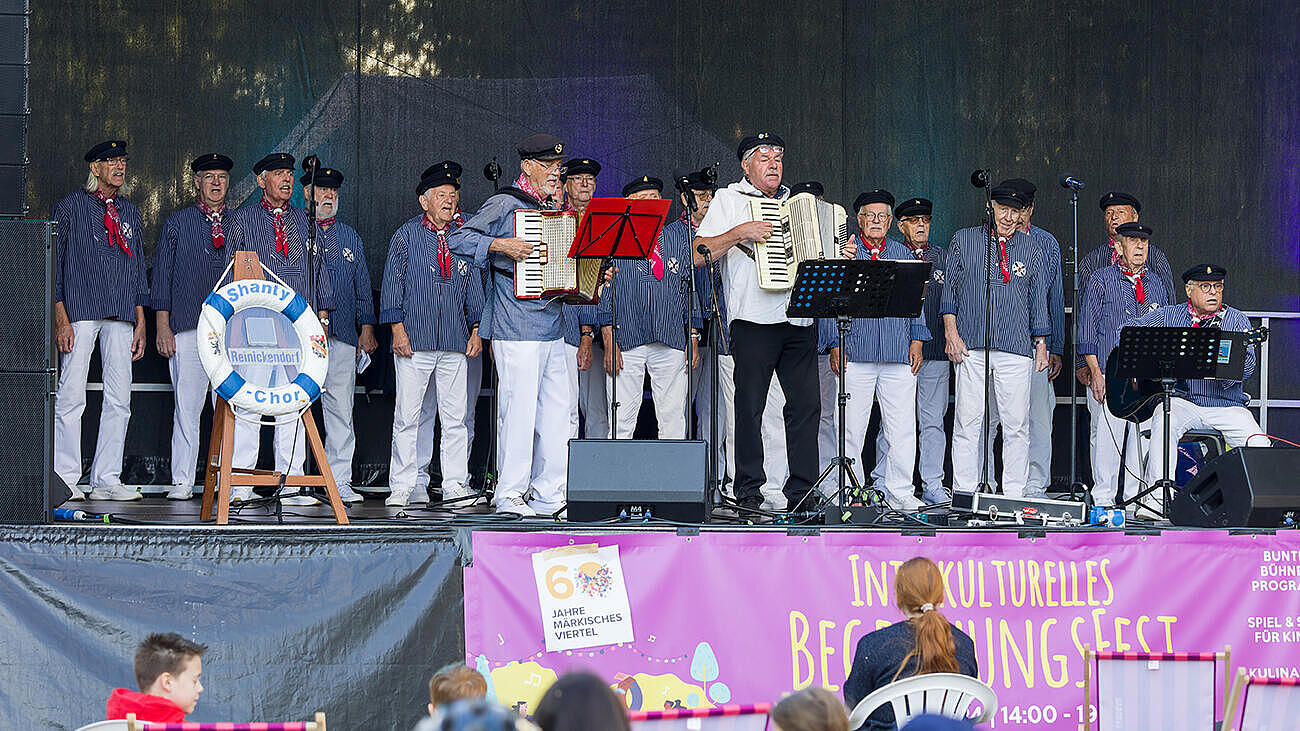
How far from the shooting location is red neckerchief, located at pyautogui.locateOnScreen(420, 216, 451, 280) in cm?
961

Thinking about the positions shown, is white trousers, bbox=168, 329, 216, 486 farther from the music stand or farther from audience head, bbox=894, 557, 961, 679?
audience head, bbox=894, 557, 961, 679

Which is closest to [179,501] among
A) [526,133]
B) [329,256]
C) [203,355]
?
[329,256]

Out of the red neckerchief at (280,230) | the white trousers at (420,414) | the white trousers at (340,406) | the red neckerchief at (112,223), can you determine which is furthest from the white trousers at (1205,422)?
the red neckerchief at (112,223)

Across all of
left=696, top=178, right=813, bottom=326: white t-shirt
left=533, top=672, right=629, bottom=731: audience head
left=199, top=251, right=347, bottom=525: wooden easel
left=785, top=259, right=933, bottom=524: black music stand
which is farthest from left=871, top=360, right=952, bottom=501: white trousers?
left=533, top=672, right=629, bottom=731: audience head

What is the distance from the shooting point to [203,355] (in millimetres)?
6766

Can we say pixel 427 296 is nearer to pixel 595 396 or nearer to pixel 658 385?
A: pixel 595 396

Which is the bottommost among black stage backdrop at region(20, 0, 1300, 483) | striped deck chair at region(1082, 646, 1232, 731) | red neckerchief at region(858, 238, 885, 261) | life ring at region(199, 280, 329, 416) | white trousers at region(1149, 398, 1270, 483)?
striped deck chair at region(1082, 646, 1232, 731)

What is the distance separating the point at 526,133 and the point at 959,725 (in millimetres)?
9020

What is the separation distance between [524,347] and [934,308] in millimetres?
3617

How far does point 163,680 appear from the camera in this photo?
4301 millimetres

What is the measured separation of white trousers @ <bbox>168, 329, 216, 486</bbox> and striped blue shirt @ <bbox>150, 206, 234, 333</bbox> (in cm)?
16

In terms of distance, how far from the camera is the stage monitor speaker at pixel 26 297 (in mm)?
6500

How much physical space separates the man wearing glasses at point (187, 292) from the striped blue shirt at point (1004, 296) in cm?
511

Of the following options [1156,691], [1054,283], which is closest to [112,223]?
[1054,283]
